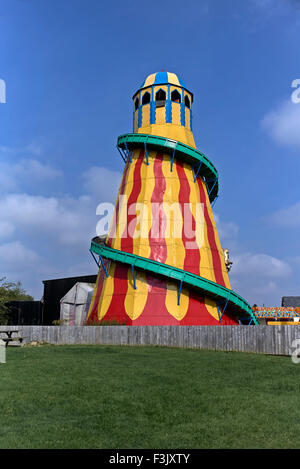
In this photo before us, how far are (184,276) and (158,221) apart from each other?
555 centimetres

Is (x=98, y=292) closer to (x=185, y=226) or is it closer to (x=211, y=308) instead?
(x=185, y=226)

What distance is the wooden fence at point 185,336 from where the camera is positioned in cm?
2372

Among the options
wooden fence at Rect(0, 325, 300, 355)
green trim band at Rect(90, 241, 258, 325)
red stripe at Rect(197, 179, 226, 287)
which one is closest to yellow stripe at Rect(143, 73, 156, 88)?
red stripe at Rect(197, 179, 226, 287)

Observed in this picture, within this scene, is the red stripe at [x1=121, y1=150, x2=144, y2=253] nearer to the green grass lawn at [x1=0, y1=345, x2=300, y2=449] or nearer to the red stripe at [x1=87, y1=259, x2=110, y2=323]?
the red stripe at [x1=87, y1=259, x2=110, y2=323]

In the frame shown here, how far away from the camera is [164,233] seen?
112ft

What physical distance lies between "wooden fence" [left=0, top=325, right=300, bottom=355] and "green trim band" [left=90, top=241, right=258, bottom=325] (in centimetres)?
450

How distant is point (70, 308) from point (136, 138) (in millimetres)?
21191

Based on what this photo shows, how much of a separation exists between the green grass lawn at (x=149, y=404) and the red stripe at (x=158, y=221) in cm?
1448

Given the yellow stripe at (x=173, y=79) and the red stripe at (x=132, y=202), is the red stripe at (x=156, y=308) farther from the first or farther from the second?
the yellow stripe at (x=173, y=79)

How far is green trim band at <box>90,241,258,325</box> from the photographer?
31.1 metres

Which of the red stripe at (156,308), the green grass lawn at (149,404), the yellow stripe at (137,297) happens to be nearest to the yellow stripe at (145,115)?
the yellow stripe at (137,297)

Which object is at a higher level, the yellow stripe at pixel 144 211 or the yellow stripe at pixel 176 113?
the yellow stripe at pixel 176 113

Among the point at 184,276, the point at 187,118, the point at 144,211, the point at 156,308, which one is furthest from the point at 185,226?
the point at 187,118

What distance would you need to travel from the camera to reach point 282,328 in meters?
23.6
